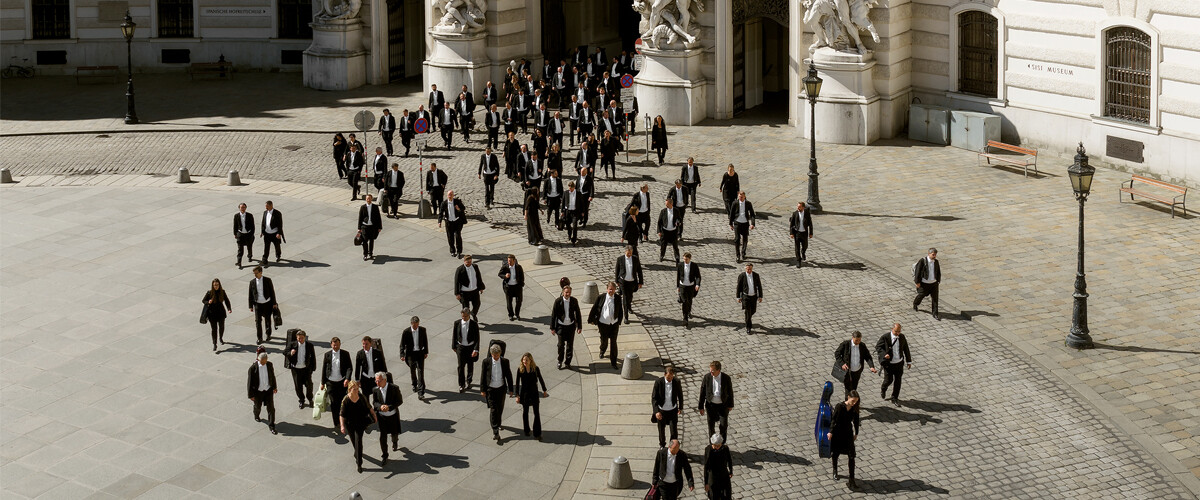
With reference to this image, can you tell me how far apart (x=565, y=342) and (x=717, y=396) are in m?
3.88

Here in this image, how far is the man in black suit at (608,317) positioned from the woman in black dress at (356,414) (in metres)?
4.88

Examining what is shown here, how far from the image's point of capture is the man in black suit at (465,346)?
22.7 meters

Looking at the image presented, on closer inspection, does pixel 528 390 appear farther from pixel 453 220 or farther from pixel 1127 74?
pixel 1127 74

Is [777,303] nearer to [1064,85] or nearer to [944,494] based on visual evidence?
[944,494]

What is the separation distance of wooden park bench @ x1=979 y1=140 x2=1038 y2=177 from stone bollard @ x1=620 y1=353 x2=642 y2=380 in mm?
15372

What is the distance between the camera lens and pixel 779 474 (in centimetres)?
1984

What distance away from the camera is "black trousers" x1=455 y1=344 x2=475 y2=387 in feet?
74.4

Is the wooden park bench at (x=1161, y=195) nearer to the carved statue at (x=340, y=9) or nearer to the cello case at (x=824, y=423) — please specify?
the cello case at (x=824, y=423)

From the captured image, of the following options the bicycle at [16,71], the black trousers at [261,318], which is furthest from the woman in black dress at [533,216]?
the bicycle at [16,71]

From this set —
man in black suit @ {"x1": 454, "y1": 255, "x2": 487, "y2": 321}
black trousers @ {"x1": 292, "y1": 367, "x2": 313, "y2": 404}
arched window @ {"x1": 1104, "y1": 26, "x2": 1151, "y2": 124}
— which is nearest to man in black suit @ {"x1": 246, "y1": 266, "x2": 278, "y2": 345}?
black trousers @ {"x1": 292, "y1": 367, "x2": 313, "y2": 404}

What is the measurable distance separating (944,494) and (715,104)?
80.6 ft

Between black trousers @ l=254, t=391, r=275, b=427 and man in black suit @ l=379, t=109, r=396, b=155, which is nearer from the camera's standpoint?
black trousers @ l=254, t=391, r=275, b=427

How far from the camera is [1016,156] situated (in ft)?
119

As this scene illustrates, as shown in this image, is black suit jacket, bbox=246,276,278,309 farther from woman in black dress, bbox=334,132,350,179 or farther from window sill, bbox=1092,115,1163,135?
window sill, bbox=1092,115,1163,135
